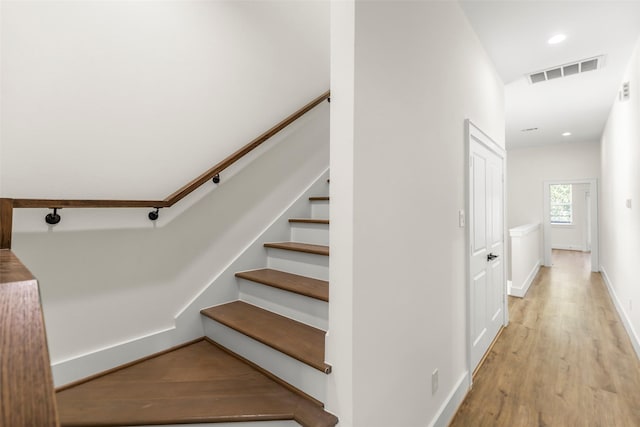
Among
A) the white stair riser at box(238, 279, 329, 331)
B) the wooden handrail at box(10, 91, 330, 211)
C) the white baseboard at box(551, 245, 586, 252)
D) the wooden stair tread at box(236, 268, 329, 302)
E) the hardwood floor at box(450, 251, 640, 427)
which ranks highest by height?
the wooden handrail at box(10, 91, 330, 211)

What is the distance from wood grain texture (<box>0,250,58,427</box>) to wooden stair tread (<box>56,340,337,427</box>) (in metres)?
1.14

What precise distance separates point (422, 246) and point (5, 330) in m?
1.61

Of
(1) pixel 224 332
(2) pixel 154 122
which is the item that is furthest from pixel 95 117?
(1) pixel 224 332

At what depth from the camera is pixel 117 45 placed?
1616 millimetres

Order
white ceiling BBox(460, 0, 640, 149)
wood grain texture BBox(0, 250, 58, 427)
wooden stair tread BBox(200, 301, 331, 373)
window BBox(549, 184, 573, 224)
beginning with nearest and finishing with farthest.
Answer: wood grain texture BBox(0, 250, 58, 427), wooden stair tread BBox(200, 301, 331, 373), white ceiling BBox(460, 0, 640, 149), window BBox(549, 184, 573, 224)

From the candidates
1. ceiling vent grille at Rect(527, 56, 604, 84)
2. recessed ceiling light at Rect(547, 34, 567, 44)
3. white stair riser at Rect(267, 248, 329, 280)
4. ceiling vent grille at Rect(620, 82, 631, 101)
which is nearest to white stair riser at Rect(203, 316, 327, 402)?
white stair riser at Rect(267, 248, 329, 280)

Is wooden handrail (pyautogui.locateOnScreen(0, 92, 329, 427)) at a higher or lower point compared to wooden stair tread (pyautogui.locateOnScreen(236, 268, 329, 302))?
higher

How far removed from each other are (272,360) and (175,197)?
995 mm

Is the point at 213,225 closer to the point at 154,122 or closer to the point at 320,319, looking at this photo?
the point at 154,122

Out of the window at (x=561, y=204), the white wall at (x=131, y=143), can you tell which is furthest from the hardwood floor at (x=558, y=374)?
the window at (x=561, y=204)

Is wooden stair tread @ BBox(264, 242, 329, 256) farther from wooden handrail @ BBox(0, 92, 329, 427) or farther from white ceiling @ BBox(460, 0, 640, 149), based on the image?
white ceiling @ BBox(460, 0, 640, 149)

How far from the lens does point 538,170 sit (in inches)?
284

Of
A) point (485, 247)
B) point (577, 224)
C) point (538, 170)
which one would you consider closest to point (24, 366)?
point (485, 247)

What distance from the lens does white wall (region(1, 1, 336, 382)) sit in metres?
1.39
